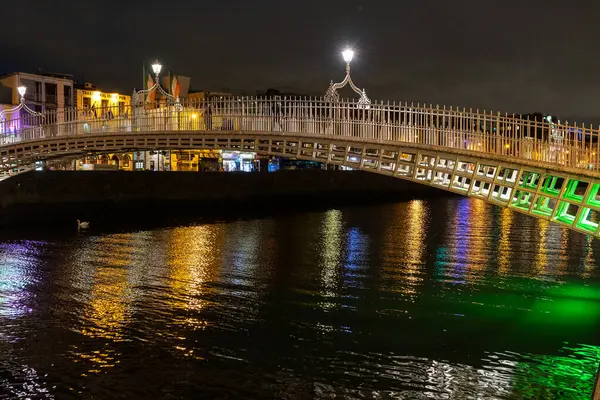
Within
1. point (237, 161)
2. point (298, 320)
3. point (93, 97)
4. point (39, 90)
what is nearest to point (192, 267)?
point (298, 320)

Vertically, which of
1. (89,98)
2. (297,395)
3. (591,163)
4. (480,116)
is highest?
(89,98)

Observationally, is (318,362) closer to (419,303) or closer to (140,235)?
(419,303)

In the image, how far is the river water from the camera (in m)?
12.3

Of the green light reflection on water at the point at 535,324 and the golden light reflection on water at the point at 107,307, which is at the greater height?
the green light reflection on water at the point at 535,324

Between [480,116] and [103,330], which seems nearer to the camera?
[103,330]

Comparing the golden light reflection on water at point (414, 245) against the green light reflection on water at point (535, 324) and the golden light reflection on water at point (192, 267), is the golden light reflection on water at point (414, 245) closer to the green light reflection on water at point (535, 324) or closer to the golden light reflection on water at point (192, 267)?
the green light reflection on water at point (535, 324)

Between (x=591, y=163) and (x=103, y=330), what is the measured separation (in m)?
14.8

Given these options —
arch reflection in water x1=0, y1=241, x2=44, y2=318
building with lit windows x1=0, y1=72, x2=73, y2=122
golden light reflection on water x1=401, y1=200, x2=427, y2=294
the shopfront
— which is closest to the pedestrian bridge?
golden light reflection on water x1=401, y1=200, x2=427, y2=294

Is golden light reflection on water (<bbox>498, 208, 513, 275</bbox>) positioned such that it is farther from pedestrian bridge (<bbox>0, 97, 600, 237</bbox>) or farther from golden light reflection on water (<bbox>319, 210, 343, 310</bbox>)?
golden light reflection on water (<bbox>319, 210, 343, 310</bbox>)

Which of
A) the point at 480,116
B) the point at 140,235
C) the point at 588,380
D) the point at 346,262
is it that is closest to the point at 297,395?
the point at 588,380

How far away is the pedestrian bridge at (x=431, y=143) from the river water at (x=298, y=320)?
150 inches

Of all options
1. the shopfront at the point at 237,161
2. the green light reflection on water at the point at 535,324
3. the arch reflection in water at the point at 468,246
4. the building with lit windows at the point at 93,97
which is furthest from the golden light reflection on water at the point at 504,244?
the building with lit windows at the point at 93,97

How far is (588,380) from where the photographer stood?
492 inches

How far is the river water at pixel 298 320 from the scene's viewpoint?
40.4 ft
